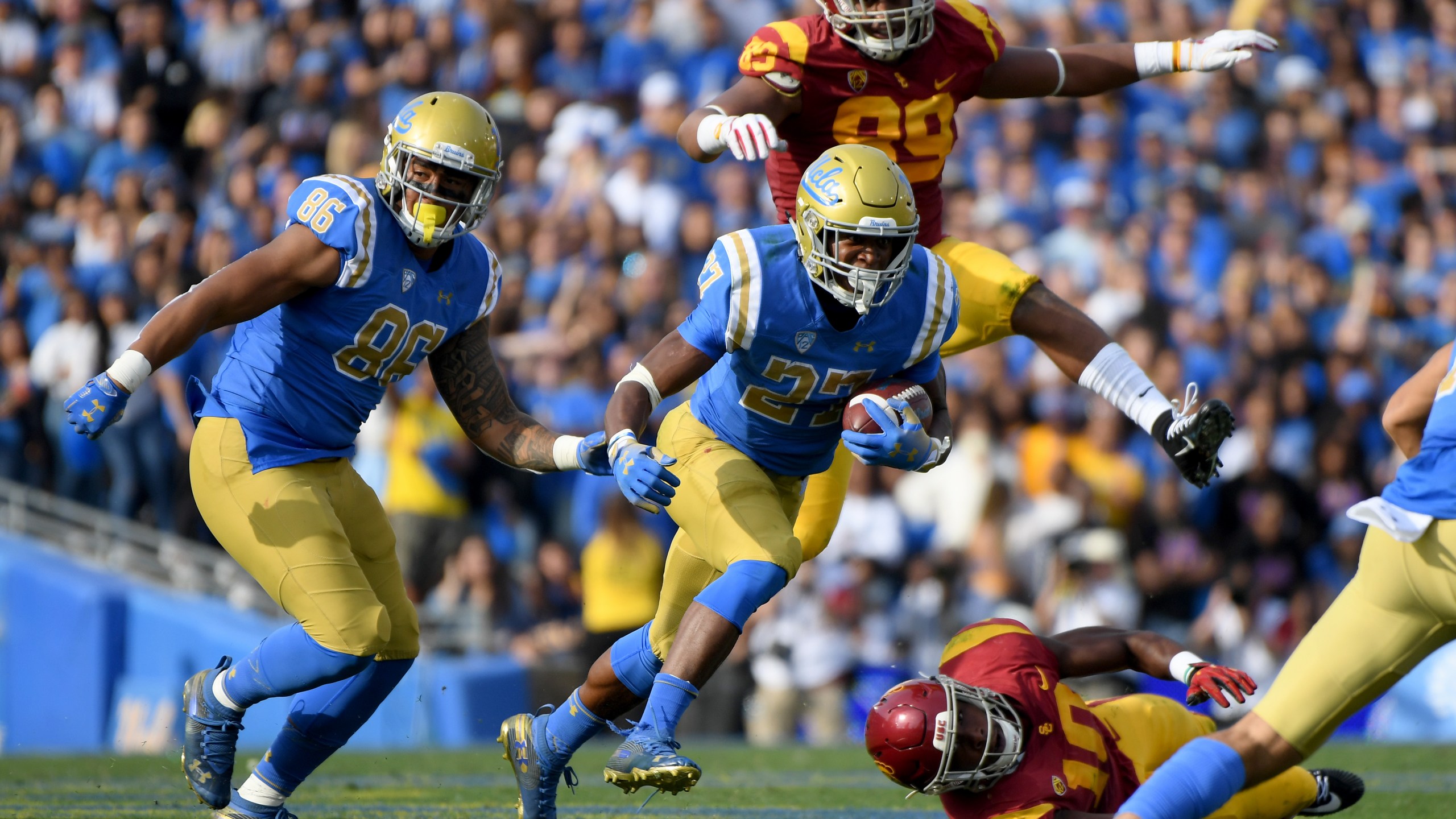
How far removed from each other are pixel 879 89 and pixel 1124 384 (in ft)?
4.01

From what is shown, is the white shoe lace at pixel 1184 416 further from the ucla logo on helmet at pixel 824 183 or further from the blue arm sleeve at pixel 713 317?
the blue arm sleeve at pixel 713 317

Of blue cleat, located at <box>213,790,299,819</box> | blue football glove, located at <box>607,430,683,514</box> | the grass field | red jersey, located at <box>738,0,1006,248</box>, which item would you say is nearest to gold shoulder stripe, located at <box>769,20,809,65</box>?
red jersey, located at <box>738,0,1006,248</box>

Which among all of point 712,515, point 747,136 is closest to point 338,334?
point 712,515

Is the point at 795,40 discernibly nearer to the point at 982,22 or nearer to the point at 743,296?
the point at 982,22

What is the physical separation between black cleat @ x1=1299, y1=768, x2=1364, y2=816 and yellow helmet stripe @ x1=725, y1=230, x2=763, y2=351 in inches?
79.7

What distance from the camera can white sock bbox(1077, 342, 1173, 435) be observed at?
5.00 meters

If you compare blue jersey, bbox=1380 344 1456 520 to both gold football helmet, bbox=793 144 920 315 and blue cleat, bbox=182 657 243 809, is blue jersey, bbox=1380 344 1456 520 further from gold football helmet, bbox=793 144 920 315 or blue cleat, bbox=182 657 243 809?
blue cleat, bbox=182 657 243 809

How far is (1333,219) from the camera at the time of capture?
1067 cm

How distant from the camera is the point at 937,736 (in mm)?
4094

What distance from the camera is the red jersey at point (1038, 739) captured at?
4195mm

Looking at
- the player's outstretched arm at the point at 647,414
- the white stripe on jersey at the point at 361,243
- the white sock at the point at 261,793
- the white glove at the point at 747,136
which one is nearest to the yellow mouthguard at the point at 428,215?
the white stripe on jersey at the point at 361,243

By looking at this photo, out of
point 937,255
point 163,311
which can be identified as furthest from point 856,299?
point 163,311

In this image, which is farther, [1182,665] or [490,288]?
[490,288]

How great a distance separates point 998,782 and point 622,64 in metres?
8.00
